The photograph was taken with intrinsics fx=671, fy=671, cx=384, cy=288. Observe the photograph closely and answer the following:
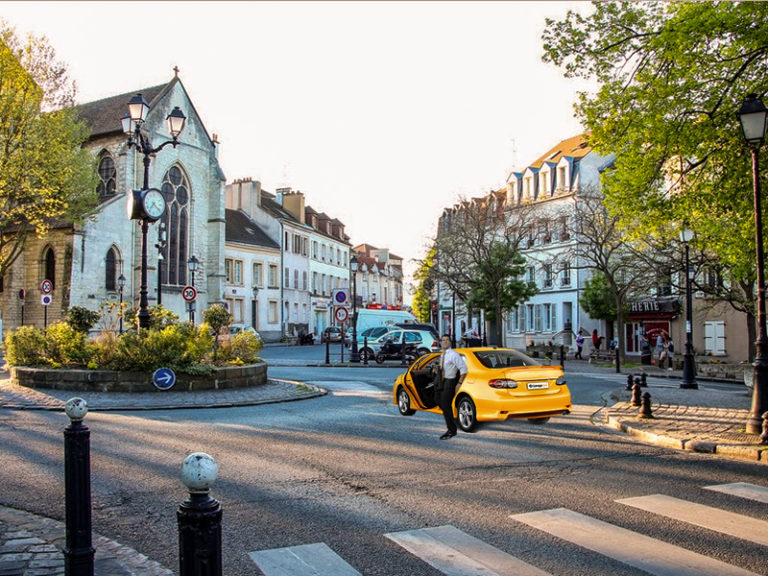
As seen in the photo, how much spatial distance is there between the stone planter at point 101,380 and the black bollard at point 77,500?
39.0 ft

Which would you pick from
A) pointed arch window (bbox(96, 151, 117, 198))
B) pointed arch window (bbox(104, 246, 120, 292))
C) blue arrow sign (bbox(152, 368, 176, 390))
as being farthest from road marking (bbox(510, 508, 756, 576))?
pointed arch window (bbox(96, 151, 117, 198))

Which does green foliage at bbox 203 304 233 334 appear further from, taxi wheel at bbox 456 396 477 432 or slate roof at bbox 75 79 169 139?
slate roof at bbox 75 79 169 139

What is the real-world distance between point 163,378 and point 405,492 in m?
10.2

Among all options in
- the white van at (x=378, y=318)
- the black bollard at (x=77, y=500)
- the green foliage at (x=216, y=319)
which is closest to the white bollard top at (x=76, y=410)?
the black bollard at (x=77, y=500)

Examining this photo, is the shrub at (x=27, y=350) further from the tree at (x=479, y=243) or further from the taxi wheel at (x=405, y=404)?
the tree at (x=479, y=243)

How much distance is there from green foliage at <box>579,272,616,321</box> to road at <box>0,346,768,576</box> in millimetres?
30532

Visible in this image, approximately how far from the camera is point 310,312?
225 ft

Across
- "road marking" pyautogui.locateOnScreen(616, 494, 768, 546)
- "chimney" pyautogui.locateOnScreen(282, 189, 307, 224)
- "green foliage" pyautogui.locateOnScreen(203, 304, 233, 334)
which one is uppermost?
"chimney" pyautogui.locateOnScreen(282, 189, 307, 224)

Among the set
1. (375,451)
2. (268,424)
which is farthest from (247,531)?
(268,424)

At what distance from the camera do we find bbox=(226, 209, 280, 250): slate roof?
57628mm

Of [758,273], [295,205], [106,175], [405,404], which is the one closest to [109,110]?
[106,175]

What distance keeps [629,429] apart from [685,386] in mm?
9623

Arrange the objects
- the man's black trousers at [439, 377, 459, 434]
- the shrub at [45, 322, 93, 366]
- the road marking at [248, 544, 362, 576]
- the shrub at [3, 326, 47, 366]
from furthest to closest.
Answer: the shrub at [3, 326, 47, 366], the shrub at [45, 322, 93, 366], the man's black trousers at [439, 377, 459, 434], the road marking at [248, 544, 362, 576]

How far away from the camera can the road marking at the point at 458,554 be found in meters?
4.50
